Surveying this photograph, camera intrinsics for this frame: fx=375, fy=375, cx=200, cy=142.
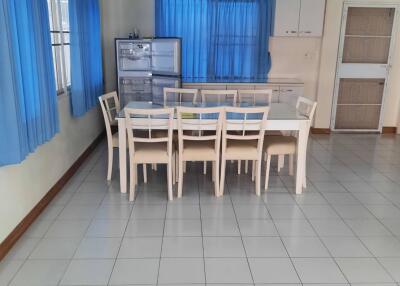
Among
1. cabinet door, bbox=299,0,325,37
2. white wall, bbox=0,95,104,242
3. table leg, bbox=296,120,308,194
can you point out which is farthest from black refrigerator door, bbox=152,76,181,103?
table leg, bbox=296,120,308,194

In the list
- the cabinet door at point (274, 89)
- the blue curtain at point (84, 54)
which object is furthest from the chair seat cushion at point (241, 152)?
the cabinet door at point (274, 89)

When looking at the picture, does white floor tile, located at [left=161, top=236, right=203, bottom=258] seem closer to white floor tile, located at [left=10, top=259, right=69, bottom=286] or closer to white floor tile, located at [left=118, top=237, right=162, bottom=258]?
white floor tile, located at [left=118, top=237, right=162, bottom=258]

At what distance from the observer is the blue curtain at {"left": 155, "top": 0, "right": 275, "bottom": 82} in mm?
5691

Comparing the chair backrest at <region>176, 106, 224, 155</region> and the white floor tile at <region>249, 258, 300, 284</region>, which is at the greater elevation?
the chair backrest at <region>176, 106, 224, 155</region>

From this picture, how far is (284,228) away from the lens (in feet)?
9.98

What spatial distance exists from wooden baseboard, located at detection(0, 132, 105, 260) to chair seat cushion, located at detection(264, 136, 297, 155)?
2091mm

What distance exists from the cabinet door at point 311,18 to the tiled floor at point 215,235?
2529 mm

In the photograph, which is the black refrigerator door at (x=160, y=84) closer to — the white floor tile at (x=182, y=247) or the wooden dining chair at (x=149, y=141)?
the wooden dining chair at (x=149, y=141)

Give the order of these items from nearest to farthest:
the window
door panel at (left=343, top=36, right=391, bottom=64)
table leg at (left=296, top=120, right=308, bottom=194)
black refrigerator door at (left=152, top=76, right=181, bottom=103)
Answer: table leg at (left=296, top=120, right=308, bottom=194)
the window
black refrigerator door at (left=152, top=76, right=181, bottom=103)
door panel at (left=343, top=36, right=391, bottom=64)

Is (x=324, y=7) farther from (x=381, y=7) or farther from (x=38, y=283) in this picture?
(x=38, y=283)

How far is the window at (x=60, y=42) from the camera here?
12.8ft

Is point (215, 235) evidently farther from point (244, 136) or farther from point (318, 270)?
point (244, 136)

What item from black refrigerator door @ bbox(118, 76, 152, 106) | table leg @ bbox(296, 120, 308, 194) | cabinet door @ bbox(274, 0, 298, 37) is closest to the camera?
table leg @ bbox(296, 120, 308, 194)

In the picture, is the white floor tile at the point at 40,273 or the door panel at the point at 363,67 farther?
the door panel at the point at 363,67
